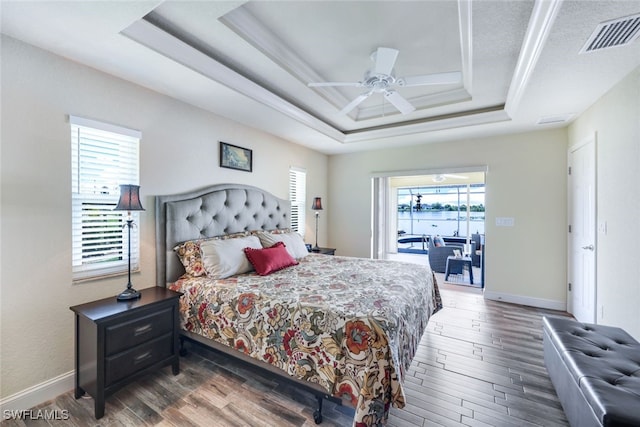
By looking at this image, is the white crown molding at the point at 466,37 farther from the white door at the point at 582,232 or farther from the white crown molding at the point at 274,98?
the white door at the point at 582,232

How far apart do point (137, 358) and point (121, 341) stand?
7.8 inches

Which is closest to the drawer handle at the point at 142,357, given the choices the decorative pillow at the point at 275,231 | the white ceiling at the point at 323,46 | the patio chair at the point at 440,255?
the decorative pillow at the point at 275,231

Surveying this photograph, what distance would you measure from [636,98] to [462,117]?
169cm

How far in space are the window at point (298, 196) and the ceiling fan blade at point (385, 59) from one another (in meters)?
2.54

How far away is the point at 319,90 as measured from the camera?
3.15 m

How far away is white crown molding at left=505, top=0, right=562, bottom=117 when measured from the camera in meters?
1.58

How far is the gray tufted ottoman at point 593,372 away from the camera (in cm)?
129

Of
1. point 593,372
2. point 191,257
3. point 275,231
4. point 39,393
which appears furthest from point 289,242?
point 593,372

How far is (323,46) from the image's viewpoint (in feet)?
7.77

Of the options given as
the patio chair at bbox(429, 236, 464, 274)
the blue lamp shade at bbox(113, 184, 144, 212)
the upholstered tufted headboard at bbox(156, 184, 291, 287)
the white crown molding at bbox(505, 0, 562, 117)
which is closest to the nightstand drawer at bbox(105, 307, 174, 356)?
the upholstered tufted headboard at bbox(156, 184, 291, 287)

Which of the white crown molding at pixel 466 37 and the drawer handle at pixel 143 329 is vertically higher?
the white crown molding at pixel 466 37

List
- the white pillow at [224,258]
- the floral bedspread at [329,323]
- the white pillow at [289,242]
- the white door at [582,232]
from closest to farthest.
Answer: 1. the floral bedspread at [329,323]
2. the white pillow at [224,258]
3. the white door at [582,232]
4. the white pillow at [289,242]

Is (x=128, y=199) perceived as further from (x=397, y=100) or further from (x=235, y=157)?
(x=397, y=100)

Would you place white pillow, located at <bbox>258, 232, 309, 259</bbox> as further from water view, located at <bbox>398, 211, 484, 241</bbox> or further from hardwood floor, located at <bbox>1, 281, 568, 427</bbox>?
water view, located at <bbox>398, 211, 484, 241</bbox>
